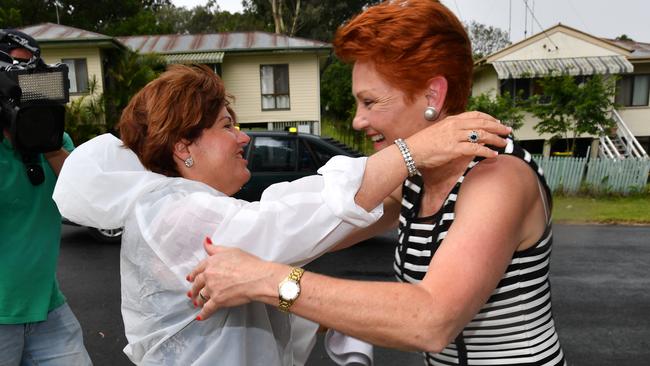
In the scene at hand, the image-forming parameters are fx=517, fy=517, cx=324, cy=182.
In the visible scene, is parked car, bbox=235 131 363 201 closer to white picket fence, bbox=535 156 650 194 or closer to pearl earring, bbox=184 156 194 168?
pearl earring, bbox=184 156 194 168

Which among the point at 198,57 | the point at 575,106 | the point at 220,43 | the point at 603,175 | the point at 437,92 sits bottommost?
the point at 603,175

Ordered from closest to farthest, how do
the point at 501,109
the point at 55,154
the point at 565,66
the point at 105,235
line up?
the point at 55,154
the point at 105,235
the point at 501,109
the point at 565,66

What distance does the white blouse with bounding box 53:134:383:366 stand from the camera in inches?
52.4

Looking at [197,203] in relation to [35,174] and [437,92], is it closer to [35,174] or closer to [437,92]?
[437,92]

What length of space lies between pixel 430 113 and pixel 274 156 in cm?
658

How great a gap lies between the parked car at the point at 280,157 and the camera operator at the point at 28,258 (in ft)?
17.3

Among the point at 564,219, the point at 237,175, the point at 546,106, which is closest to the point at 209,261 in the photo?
the point at 237,175

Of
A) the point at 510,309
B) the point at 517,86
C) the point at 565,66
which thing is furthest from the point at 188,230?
the point at 517,86

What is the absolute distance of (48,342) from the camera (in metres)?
2.54

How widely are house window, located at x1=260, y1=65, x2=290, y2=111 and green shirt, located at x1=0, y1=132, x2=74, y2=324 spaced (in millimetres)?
20393

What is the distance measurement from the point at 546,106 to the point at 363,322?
1772 cm

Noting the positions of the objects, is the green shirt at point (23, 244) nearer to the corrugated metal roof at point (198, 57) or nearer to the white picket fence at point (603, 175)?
the white picket fence at point (603, 175)

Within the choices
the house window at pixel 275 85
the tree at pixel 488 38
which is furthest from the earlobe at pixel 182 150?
the tree at pixel 488 38

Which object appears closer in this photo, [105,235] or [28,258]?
[28,258]
